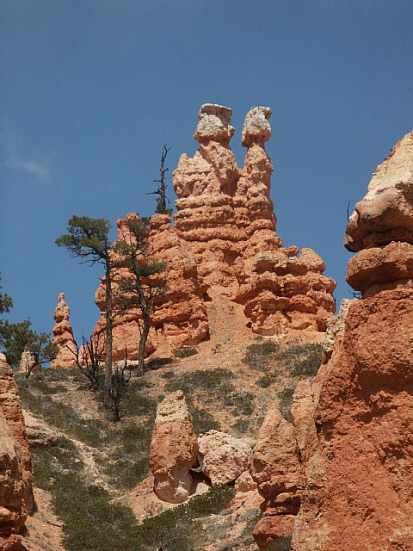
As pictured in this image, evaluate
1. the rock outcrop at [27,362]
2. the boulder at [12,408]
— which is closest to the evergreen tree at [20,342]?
the rock outcrop at [27,362]

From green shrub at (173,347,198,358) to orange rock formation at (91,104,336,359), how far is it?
78 cm

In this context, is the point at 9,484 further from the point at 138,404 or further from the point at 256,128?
the point at 256,128

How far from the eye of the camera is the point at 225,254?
50.6 metres

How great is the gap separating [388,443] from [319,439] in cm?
86

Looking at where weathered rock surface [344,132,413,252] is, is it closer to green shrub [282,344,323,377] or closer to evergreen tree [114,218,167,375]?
green shrub [282,344,323,377]

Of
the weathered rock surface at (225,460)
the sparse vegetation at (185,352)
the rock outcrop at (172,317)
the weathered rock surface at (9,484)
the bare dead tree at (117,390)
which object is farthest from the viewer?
the rock outcrop at (172,317)

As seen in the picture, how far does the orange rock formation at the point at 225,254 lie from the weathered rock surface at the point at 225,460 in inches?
768

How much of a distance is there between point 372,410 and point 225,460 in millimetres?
14322

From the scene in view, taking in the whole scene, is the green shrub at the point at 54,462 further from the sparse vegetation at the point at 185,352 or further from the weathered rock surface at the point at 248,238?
the weathered rock surface at the point at 248,238

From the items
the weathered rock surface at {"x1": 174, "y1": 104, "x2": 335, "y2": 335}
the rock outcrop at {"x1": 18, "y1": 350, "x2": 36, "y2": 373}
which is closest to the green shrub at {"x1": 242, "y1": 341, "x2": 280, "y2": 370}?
the weathered rock surface at {"x1": 174, "y1": 104, "x2": 335, "y2": 335}

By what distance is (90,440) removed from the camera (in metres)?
30.4

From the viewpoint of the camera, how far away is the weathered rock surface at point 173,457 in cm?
2225

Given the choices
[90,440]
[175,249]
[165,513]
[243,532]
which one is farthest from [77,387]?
[243,532]

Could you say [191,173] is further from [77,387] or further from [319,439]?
[319,439]
